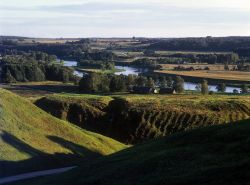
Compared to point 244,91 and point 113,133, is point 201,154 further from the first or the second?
point 244,91

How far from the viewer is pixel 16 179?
1644 inches

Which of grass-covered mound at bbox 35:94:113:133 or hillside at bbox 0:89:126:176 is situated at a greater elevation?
hillside at bbox 0:89:126:176

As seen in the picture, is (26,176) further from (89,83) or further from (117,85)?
(117,85)

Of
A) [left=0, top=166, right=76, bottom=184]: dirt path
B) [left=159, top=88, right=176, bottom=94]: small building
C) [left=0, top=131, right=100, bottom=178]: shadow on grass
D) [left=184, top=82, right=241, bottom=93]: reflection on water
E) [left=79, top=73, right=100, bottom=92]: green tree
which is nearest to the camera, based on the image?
[left=0, top=166, right=76, bottom=184]: dirt path

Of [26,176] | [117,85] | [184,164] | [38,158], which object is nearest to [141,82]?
[117,85]

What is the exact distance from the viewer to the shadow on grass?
4543 cm

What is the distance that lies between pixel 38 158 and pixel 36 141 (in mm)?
4706

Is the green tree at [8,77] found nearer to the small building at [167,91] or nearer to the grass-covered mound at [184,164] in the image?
the small building at [167,91]

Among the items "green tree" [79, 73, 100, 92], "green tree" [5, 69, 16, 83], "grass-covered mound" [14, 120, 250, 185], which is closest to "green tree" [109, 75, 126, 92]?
"green tree" [79, 73, 100, 92]

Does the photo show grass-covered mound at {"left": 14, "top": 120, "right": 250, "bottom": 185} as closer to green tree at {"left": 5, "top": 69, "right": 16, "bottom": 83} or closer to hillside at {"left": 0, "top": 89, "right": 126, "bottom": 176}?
hillside at {"left": 0, "top": 89, "right": 126, "bottom": 176}

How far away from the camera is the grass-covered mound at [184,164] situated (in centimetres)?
2500

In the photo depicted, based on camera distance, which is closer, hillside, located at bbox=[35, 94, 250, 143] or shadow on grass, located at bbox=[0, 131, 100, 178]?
shadow on grass, located at bbox=[0, 131, 100, 178]

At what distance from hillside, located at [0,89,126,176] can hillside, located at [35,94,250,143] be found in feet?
58.3

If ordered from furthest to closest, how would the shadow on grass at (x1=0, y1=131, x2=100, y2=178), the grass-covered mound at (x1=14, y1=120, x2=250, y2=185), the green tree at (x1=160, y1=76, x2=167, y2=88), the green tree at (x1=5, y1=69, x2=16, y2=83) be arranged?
the green tree at (x1=5, y1=69, x2=16, y2=83)
the green tree at (x1=160, y1=76, x2=167, y2=88)
the shadow on grass at (x1=0, y1=131, x2=100, y2=178)
the grass-covered mound at (x1=14, y1=120, x2=250, y2=185)
